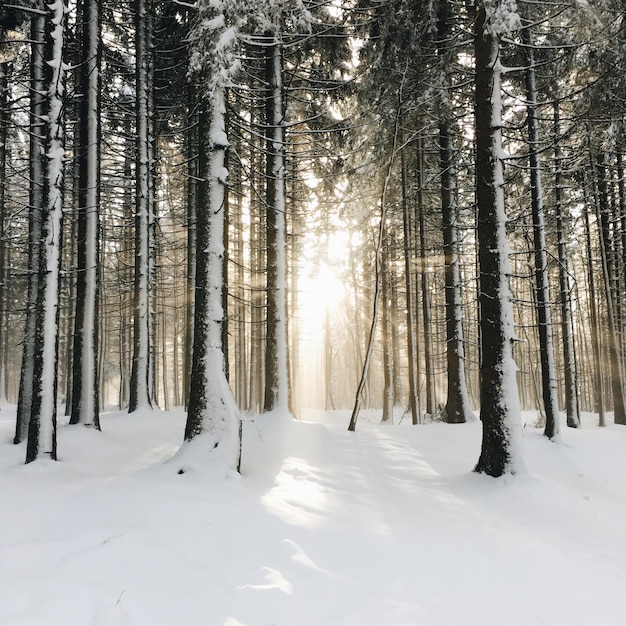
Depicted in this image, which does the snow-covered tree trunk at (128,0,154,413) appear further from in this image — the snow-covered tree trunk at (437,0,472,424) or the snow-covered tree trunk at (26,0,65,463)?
the snow-covered tree trunk at (437,0,472,424)

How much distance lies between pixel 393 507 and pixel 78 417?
6578mm

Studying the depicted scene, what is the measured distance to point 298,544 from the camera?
13.9 ft

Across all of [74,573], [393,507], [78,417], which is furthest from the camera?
[78,417]

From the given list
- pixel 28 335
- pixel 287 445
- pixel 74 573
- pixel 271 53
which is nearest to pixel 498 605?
pixel 74 573

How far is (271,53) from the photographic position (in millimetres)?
11789

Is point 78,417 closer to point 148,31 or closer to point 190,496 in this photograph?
point 190,496

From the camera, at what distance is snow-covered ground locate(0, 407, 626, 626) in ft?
10.1

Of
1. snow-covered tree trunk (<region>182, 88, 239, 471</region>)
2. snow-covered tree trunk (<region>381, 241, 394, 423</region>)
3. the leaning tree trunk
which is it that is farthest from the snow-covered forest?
snow-covered tree trunk (<region>381, 241, 394, 423</region>)

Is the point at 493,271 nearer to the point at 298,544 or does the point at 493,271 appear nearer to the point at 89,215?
the point at 298,544

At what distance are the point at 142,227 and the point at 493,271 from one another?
30.6ft

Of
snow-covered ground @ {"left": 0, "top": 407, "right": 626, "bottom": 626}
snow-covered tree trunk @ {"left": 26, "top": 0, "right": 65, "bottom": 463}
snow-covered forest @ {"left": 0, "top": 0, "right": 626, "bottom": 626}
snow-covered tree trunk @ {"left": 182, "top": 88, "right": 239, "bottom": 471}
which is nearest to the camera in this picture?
snow-covered ground @ {"left": 0, "top": 407, "right": 626, "bottom": 626}

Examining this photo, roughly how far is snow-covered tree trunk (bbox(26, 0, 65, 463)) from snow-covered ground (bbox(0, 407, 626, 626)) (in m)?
1.31

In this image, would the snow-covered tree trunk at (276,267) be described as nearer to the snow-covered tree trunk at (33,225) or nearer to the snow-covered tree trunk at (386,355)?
the snow-covered tree trunk at (33,225)

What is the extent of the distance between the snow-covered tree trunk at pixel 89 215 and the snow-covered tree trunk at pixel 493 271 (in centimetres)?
770
